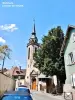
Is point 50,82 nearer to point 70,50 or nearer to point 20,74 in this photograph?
point 70,50

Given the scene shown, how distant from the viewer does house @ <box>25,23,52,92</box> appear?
49.3 meters

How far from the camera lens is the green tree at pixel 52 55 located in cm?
3331

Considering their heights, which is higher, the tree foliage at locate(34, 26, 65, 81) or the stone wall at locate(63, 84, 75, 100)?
the tree foliage at locate(34, 26, 65, 81)

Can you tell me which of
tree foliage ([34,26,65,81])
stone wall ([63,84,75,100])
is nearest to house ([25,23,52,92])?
tree foliage ([34,26,65,81])

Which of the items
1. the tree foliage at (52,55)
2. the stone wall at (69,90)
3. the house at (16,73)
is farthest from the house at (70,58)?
the house at (16,73)

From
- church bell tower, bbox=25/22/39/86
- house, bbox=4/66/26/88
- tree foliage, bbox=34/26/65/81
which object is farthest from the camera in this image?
house, bbox=4/66/26/88

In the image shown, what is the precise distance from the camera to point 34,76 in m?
58.6

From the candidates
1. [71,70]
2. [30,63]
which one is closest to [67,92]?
[71,70]

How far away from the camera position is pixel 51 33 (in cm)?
3541

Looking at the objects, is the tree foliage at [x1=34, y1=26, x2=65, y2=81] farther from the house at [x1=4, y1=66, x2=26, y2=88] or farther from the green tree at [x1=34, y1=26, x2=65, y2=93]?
the house at [x1=4, y1=66, x2=26, y2=88]

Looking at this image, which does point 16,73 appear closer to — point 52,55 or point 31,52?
point 31,52

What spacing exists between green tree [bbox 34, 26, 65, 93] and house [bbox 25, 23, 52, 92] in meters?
9.95

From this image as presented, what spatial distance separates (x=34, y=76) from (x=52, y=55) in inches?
991

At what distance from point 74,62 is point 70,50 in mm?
2493
